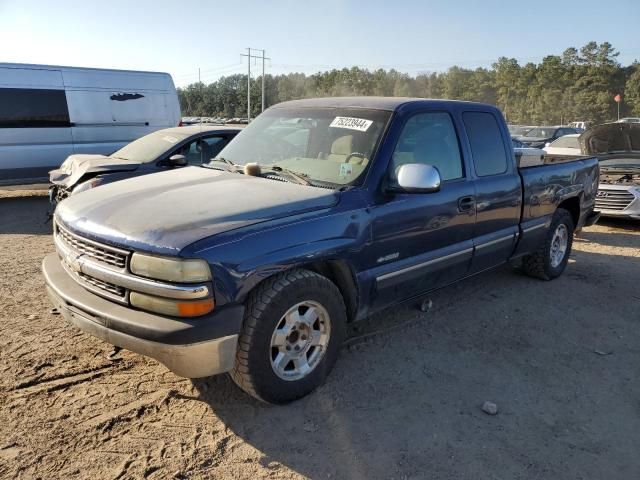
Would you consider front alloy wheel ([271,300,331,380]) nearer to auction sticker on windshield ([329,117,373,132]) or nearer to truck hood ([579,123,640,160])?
auction sticker on windshield ([329,117,373,132])

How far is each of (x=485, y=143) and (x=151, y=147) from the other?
16.4 ft

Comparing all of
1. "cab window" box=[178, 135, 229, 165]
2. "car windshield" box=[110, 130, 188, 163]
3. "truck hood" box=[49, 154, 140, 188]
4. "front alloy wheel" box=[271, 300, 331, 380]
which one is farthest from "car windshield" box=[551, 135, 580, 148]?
"front alloy wheel" box=[271, 300, 331, 380]

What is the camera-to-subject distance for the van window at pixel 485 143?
4.43 metres

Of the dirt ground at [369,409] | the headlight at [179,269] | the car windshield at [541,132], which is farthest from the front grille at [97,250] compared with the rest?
the car windshield at [541,132]

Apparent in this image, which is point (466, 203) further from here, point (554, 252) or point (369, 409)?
point (554, 252)

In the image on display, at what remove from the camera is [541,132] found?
22438 millimetres

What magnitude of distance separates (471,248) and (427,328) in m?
0.79

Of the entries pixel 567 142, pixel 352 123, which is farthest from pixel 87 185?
pixel 567 142

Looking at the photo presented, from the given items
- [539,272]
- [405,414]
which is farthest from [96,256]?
[539,272]

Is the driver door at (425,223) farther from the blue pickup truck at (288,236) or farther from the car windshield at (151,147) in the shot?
the car windshield at (151,147)

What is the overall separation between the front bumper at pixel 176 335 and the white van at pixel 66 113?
8.19 meters

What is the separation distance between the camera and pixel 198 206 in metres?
3.04

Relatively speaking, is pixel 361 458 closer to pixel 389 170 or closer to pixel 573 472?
pixel 573 472

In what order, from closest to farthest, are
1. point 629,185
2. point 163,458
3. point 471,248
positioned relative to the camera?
1. point 163,458
2. point 471,248
3. point 629,185
